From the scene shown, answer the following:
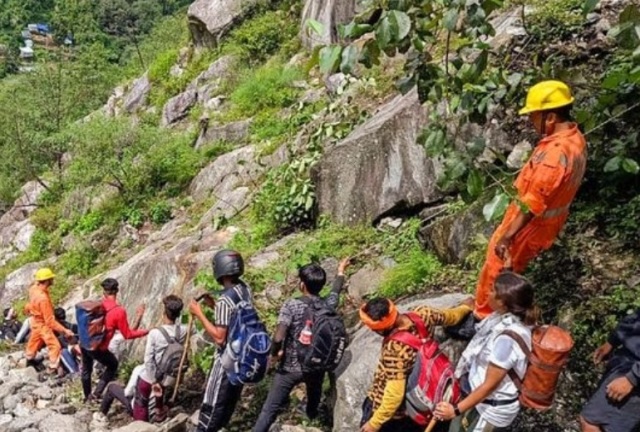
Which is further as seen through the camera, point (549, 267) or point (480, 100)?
point (549, 267)

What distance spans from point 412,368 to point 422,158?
13.5ft

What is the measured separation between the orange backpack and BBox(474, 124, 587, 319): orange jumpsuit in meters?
0.73

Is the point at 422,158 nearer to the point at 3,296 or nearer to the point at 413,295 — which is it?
the point at 413,295

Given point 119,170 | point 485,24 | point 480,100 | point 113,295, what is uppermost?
point 485,24

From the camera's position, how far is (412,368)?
153 inches

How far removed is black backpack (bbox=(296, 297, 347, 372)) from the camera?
15.3ft

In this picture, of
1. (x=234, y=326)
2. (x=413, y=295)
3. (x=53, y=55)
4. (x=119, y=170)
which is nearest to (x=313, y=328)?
(x=234, y=326)

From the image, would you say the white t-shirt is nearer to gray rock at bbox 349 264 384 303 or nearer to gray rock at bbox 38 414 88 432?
gray rock at bbox 349 264 384 303

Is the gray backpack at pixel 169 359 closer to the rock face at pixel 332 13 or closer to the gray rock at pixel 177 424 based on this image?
the gray rock at pixel 177 424

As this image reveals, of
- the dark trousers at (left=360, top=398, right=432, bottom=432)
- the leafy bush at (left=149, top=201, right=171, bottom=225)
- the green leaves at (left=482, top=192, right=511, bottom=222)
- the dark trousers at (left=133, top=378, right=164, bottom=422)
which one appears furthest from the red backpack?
the leafy bush at (left=149, top=201, right=171, bottom=225)

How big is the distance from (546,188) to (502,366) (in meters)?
1.12

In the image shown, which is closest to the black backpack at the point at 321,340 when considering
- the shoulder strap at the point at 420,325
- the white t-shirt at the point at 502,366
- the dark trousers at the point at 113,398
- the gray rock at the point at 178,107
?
the shoulder strap at the point at 420,325

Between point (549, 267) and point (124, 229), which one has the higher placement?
point (549, 267)

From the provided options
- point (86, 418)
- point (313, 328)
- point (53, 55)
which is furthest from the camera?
point (53, 55)
